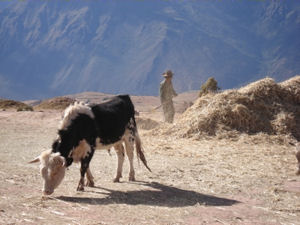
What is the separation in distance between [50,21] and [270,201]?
13576cm

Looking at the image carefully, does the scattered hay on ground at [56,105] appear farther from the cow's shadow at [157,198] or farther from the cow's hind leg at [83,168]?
the cow's shadow at [157,198]

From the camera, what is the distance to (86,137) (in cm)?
743

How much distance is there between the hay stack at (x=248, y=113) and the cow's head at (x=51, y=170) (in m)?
9.01

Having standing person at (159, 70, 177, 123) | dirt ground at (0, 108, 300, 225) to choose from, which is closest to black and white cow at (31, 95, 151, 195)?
dirt ground at (0, 108, 300, 225)

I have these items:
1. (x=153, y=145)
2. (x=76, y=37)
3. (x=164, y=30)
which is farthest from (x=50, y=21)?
(x=153, y=145)

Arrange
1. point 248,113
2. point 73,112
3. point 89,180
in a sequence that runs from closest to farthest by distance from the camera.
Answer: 1. point 73,112
2. point 89,180
3. point 248,113

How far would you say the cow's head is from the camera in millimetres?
6367

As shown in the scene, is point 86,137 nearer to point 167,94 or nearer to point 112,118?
point 112,118

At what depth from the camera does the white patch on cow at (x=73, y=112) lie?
7176mm

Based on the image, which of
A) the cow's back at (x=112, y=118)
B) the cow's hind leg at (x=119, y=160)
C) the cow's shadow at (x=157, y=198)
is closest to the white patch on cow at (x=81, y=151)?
the cow's back at (x=112, y=118)

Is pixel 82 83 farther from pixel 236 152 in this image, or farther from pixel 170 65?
pixel 236 152

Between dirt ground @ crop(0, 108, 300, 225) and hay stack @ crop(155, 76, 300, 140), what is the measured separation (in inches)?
57.8

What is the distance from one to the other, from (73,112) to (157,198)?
7.56 ft

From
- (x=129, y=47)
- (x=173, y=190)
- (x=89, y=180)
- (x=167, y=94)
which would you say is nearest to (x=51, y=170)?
(x=89, y=180)
